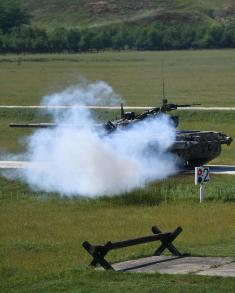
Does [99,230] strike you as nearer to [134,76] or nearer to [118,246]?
[118,246]

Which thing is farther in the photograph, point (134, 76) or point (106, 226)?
point (134, 76)

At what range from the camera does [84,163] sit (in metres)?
41.5

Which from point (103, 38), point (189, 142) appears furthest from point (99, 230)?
point (103, 38)

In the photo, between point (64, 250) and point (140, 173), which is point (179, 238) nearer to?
point (64, 250)

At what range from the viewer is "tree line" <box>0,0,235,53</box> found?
15838 cm

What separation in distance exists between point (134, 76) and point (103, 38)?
64828 millimetres

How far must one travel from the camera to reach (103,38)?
566ft

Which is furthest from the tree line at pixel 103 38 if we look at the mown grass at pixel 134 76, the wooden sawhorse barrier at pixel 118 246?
the wooden sawhorse barrier at pixel 118 246

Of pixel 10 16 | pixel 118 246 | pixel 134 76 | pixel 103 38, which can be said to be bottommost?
pixel 103 38

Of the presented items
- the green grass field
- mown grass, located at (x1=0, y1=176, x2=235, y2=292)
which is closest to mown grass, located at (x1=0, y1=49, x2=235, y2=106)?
the green grass field

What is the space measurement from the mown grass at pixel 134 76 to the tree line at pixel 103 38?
28.4ft

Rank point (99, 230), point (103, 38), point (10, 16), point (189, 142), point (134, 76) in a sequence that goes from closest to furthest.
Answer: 1. point (99, 230)
2. point (189, 142)
3. point (134, 76)
4. point (103, 38)
5. point (10, 16)

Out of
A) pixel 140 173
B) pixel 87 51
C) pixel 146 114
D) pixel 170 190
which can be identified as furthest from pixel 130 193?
pixel 87 51

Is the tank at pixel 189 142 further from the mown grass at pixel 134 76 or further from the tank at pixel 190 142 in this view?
the mown grass at pixel 134 76
